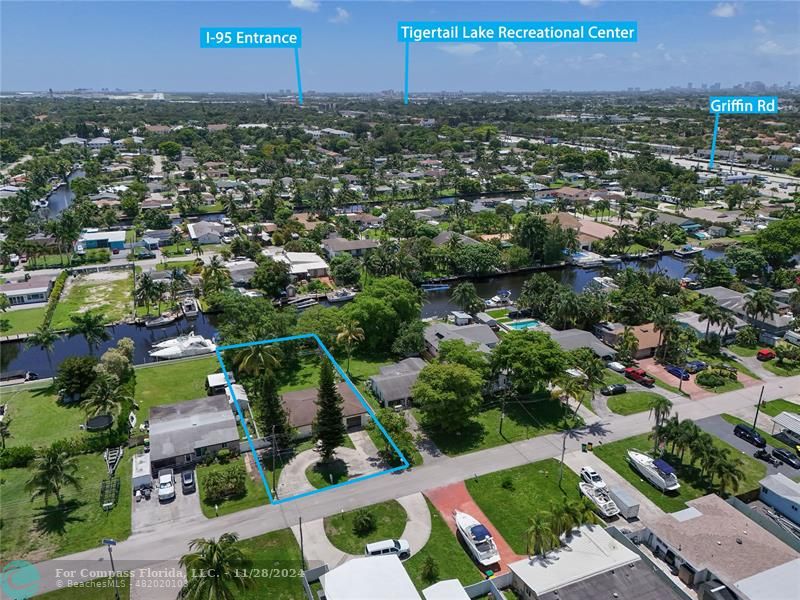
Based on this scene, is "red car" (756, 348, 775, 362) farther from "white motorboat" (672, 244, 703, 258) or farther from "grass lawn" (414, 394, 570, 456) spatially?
"white motorboat" (672, 244, 703, 258)

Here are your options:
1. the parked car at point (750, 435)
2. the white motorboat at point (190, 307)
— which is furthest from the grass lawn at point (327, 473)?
the white motorboat at point (190, 307)

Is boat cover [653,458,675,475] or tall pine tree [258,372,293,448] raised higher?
tall pine tree [258,372,293,448]

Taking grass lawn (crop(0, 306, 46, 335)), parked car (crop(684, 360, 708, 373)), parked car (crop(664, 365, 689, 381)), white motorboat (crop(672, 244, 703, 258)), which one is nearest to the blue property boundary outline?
grass lawn (crop(0, 306, 46, 335))

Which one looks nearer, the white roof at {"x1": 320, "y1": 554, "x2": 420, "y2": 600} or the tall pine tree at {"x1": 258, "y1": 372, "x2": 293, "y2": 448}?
the white roof at {"x1": 320, "y1": 554, "x2": 420, "y2": 600}

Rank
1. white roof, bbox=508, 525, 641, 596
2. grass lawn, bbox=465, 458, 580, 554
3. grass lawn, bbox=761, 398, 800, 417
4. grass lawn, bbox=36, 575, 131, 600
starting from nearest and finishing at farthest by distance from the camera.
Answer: white roof, bbox=508, 525, 641, 596, grass lawn, bbox=36, 575, 131, 600, grass lawn, bbox=465, 458, 580, 554, grass lawn, bbox=761, 398, 800, 417

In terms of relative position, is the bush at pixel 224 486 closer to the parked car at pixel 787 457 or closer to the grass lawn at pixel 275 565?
the grass lawn at pixel 275 565

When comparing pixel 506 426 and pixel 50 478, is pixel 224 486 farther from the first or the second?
pixel 506 426

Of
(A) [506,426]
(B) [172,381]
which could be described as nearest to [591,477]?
(A) [506,426]

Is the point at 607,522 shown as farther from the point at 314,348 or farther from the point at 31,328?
the point at 31,328
